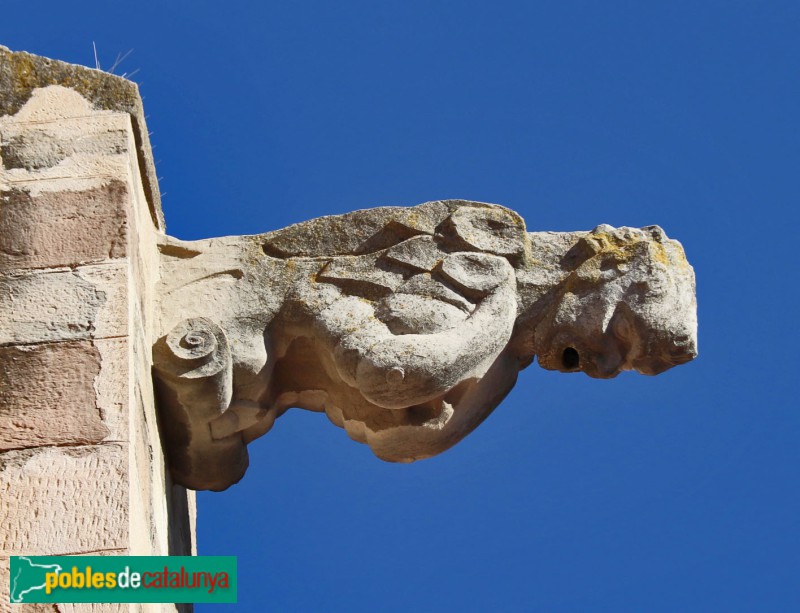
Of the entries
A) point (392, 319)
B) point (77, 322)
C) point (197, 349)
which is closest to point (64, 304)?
point (77, 322)

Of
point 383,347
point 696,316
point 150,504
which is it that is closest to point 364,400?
point 383,347

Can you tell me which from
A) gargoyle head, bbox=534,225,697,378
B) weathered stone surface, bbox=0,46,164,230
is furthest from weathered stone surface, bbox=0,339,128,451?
gargoyle head, bbox=534,225,697,378

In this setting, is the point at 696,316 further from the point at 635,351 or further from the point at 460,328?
the point at 460,328

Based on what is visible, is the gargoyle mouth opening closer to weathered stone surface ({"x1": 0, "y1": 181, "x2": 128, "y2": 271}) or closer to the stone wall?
the stone wall

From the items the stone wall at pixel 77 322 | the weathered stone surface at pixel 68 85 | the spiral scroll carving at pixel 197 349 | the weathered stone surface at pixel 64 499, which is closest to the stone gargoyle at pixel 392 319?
the spiral scroll carving at pixel 197 349

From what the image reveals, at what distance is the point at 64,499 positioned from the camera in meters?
4.91

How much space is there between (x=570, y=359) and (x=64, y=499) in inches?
74.3

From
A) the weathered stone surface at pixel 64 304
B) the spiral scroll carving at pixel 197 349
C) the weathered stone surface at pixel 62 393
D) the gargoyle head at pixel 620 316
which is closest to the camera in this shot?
Result: the weathered stone surface at pixel 62 393

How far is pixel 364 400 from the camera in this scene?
580 cm

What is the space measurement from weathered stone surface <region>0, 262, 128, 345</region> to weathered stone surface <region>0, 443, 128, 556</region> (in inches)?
16.3

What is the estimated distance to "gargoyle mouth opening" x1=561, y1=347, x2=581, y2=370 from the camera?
5855 mm

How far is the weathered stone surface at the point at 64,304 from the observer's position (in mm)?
5258

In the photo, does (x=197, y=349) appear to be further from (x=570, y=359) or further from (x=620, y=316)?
(x=620, y=316)

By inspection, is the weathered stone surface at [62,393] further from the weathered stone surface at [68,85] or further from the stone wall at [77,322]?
the weathered stone surface at [68,85]
